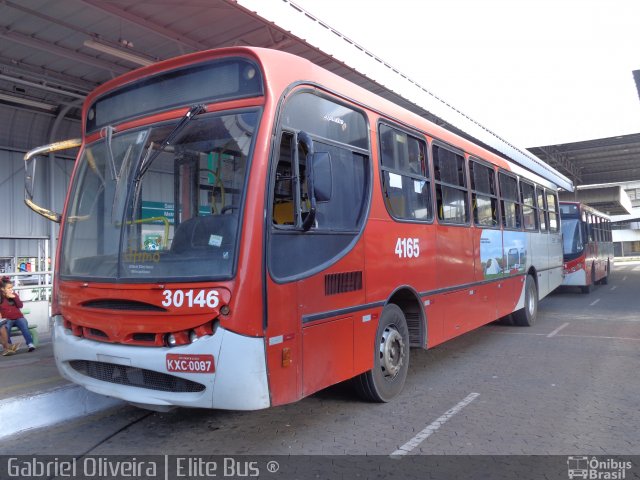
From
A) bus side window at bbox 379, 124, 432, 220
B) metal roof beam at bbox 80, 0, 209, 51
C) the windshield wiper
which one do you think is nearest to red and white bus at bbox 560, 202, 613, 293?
bus side window at bbox 379, 124, 432, 220

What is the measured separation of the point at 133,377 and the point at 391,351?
103 inches

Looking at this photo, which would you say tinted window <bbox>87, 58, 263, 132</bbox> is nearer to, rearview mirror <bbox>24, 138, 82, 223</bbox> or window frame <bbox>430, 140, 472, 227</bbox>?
rearview mirror <bbox>24, 138, 82, 223</bbox>

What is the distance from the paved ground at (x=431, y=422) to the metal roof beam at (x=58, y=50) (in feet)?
16.4

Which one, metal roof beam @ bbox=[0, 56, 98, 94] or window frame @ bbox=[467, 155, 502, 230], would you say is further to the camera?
metal roof beam @ bbox=[0, 56, 98, 94]

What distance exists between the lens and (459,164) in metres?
7.45

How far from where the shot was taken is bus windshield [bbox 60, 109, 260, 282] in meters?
3.86

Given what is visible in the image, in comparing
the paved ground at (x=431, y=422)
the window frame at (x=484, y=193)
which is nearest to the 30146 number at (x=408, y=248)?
the paved ground at (x=431, y=422)

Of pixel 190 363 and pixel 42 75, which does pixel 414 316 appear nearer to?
pixel 190 363

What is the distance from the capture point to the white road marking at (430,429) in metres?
4.14

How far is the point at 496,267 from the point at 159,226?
599cm

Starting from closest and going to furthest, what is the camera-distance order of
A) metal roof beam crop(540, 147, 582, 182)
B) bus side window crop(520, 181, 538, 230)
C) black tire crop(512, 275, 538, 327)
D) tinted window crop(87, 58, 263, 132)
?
tinted window crop(87, 58, 263, 132) < black tire crop(512, 275, 538, 327) < bus side window crop(520, 181, 538, 230) < metal roof beam crop(540, 147, 582, 182)

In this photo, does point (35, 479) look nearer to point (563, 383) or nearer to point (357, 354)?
point (357, 354)

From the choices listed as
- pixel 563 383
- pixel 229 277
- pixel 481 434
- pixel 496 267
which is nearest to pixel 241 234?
pixel 229 277

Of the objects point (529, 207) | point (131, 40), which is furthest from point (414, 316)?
point (131, 40)
